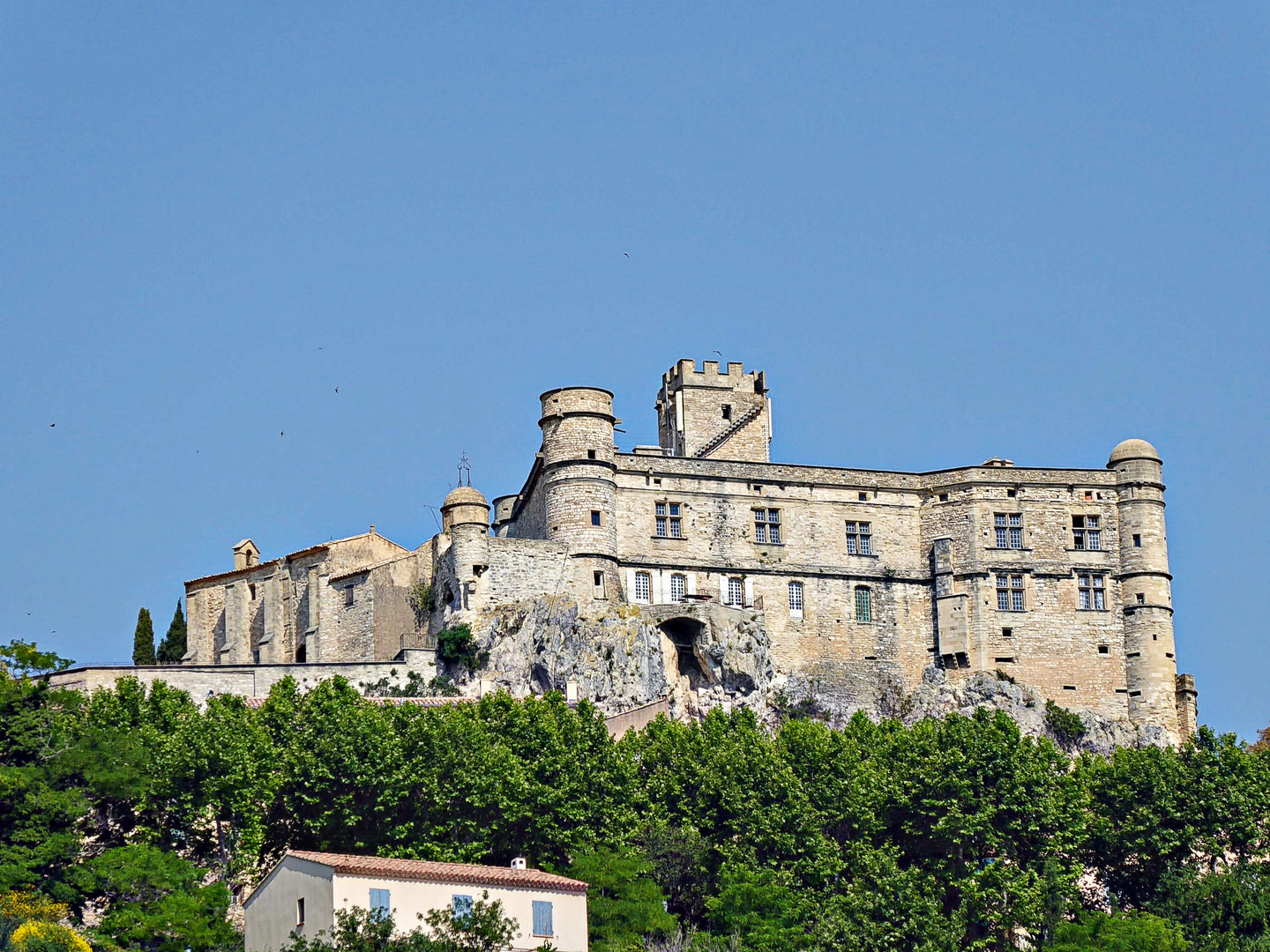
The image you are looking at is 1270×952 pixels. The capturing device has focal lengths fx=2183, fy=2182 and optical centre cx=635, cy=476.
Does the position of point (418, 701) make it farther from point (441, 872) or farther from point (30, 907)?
point (30, 907)

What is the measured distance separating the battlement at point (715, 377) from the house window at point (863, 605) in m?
12.5

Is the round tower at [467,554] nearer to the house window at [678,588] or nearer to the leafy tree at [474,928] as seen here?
the house window at [678,588]

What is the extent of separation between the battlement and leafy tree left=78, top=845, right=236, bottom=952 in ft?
129

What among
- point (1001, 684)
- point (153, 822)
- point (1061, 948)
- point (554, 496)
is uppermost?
point (554, 496)

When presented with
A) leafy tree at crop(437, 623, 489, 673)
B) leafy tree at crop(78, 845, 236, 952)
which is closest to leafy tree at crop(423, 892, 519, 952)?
leafy tree at crop(78, 845, 236, 952)

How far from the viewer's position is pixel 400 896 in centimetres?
5116

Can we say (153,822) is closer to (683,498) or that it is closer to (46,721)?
(46,721)

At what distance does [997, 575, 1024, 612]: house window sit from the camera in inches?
3226

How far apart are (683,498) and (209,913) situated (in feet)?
102

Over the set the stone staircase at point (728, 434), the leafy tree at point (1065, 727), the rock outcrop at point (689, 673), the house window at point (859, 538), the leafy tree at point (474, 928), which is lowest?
the leafy tree at point (474, 928)

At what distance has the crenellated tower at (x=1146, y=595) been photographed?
267 feet

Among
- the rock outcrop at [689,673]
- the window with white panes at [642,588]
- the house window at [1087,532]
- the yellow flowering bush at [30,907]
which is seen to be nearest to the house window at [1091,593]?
the house window at [1087,532]

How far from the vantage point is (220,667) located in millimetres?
71500

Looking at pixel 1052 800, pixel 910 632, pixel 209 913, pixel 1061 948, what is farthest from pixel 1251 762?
pixel 209 913
